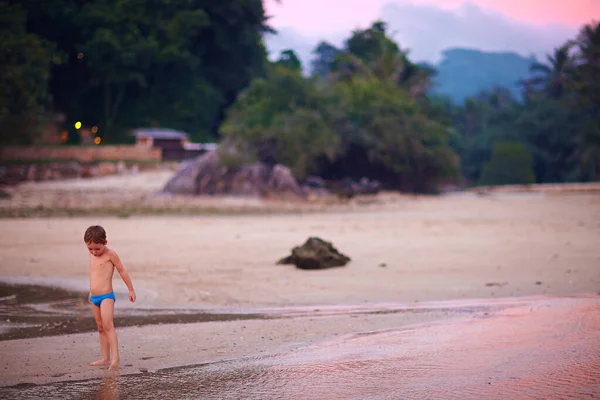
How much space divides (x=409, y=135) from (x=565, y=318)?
24.8m

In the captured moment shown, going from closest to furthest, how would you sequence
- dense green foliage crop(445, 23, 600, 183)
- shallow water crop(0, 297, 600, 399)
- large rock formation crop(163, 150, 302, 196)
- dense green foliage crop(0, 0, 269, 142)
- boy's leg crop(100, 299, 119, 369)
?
1. shallow water crop(0, 297, 600, 399)
2. boy's leg crop(100, 299, 119, 369)
3. large rock formation crop(163, 150, 302, 196)
4. dense green foliage crop(445, 23, 600, 183)
5. dense green foliage crop(0, 0, 269, 142)

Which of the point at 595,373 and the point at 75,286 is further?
the point at 75,286

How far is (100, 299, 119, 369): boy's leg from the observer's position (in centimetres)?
602

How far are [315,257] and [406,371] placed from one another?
5.61 metres

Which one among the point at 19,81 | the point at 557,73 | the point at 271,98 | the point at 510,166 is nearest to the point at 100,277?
the point at 271,98

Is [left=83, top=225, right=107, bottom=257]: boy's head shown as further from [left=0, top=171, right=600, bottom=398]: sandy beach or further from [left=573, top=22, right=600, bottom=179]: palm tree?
[left=573, top=22, right=600, bottom=179]: palm tree

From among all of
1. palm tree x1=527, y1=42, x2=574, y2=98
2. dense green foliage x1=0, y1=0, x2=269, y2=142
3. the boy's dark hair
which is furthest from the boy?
palm tree x1=527, y1=42, x2=574, y2=98

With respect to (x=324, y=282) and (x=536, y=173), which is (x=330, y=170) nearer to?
(x=324, y=282)

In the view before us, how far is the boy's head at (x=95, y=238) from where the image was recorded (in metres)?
6.20

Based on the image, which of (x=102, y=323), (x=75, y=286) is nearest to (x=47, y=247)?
(x=75, y=286)

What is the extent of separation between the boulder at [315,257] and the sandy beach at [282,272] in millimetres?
188

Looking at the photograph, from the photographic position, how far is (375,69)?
156 feet

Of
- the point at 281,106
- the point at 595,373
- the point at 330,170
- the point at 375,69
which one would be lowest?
the point at 595,373

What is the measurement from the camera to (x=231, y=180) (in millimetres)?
28625
